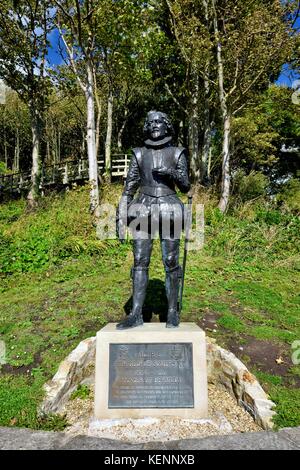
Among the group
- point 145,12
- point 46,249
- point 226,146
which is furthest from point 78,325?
point 145,12

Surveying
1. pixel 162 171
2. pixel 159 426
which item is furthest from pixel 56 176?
pixel 159 426

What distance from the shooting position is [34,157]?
1512 cm

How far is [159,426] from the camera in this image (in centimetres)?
337

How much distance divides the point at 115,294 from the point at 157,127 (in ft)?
11.8

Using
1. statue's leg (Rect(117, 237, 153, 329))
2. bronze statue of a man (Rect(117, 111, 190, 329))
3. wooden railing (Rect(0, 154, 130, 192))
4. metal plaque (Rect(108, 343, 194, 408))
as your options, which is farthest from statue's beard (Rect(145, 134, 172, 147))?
wooden railing (Rect(0, 154, 130, 192))

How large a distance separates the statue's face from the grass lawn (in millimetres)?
3013

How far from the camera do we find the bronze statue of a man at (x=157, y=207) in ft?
12.8

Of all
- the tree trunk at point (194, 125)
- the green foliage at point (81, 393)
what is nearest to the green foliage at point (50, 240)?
the green foliage at point (81, 393)

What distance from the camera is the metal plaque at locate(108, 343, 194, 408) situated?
351 cm

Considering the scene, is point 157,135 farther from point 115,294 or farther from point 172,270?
point 115,294

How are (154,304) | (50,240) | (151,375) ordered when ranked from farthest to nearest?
(50,240) → (154,304) → (151,375)

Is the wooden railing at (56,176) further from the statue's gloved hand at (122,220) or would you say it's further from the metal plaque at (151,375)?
the metal plaque at (151,375)

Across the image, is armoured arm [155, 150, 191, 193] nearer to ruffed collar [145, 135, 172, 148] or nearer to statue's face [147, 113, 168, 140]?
ruffed collar [145, 135, 172, 148]

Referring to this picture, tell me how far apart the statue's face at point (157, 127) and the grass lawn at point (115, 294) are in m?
3.01
